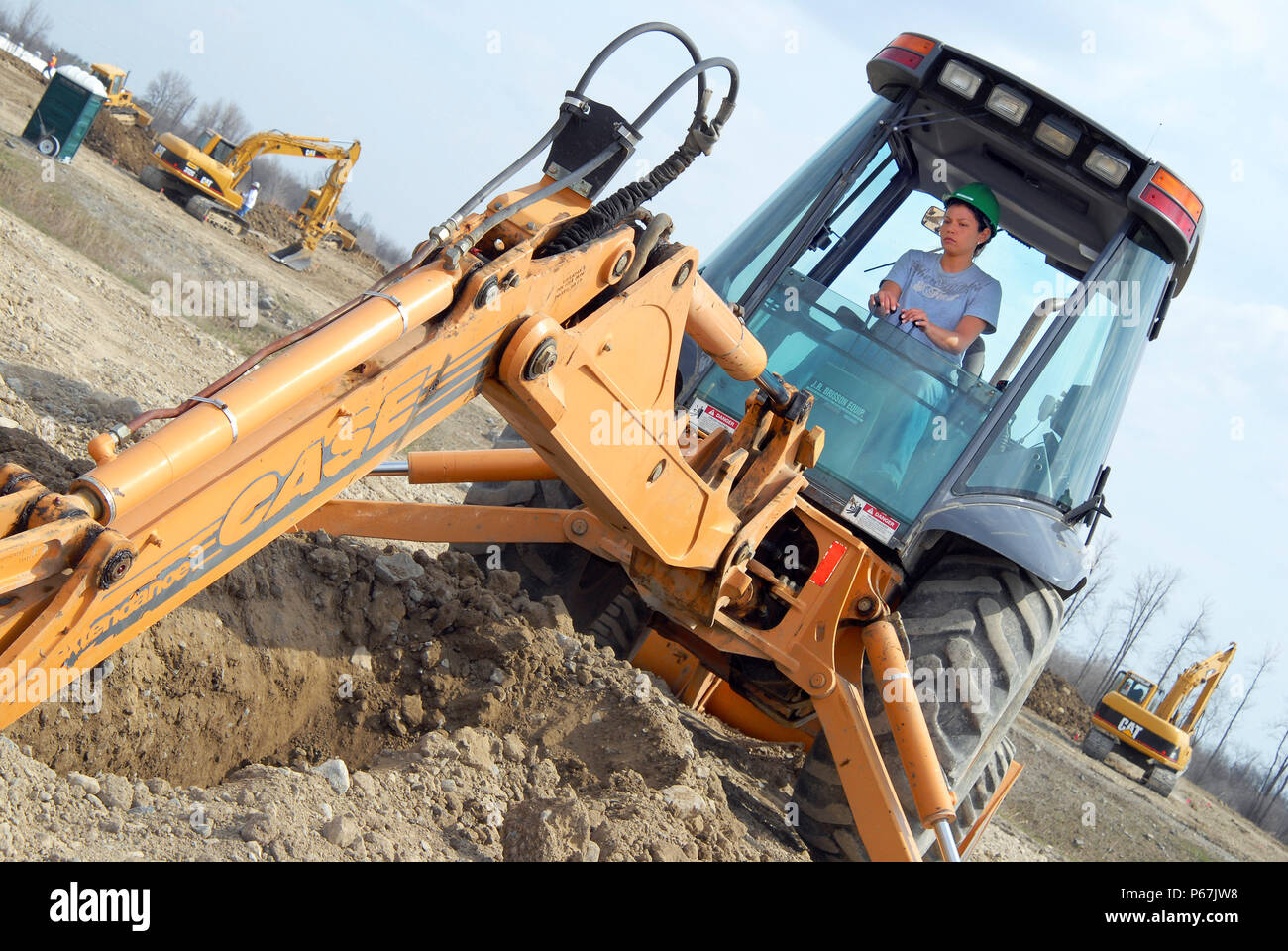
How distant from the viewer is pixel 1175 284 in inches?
200

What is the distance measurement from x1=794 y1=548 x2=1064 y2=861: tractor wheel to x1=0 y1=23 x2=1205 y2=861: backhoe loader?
0.01m

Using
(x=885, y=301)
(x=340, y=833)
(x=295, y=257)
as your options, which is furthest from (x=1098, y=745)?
(x=340, y=833)

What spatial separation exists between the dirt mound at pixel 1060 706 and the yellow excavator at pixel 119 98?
23.0m

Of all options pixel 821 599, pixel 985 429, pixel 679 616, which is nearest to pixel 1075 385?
pixel 985 429

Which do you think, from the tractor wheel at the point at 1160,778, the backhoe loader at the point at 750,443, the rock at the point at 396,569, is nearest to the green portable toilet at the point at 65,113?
the backhoe loader at the point at 750,443

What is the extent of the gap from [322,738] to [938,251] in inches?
134

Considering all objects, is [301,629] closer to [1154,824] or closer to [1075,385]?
[1075,385]

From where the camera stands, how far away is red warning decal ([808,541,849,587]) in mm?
4152

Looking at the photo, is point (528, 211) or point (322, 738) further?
point (322, 738)

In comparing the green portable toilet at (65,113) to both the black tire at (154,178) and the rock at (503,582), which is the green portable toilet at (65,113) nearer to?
the black tire at (154,178)

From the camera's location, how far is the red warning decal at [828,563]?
13.6 ft

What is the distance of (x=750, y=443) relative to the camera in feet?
13.0

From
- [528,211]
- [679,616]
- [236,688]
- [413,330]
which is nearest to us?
[413,330]

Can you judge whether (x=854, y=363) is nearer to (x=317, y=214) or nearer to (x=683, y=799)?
(x=683, y=799)
